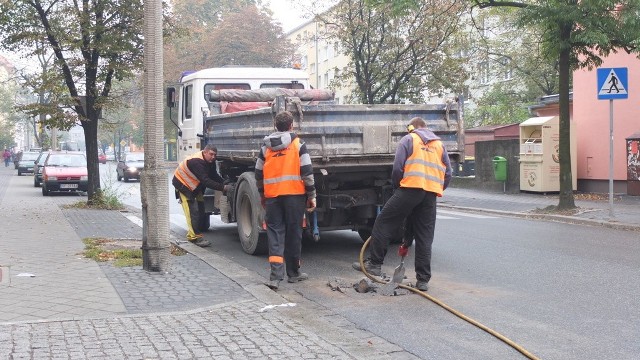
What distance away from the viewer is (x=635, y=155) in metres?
18.9

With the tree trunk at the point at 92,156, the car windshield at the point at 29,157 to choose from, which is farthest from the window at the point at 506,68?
the car windshield at the point at 29,157

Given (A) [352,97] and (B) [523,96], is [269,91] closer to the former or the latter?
(A) [352,97]

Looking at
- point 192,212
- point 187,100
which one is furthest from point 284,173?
point 187,100

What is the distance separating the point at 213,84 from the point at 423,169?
23.2 feet

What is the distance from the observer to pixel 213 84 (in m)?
13.6

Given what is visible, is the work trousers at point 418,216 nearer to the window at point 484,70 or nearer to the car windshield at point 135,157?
the car windshield at point 135,157

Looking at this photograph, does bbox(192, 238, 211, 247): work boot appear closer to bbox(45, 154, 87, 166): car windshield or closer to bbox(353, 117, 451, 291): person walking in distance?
bbox(353, 117, 451, 291): person walking in distance

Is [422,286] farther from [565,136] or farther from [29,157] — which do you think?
[29,157]

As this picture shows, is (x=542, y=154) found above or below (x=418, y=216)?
above

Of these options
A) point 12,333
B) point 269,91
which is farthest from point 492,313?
point 269,91

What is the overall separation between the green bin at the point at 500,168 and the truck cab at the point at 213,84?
35.7 ft

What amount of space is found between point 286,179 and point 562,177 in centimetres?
997

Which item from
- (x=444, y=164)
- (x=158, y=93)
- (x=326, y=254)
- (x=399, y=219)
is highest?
(x=158, y=93)

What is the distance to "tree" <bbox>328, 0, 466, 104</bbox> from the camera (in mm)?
26688
